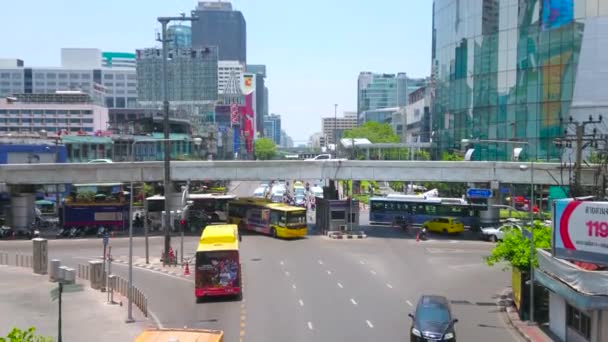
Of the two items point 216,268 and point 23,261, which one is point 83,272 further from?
point 216,268

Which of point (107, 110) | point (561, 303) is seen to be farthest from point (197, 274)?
point (107, 110)

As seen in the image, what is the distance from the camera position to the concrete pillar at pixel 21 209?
56.2m

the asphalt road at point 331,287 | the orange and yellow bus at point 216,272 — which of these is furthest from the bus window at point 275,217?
the orange and yellow bus at point 216,272

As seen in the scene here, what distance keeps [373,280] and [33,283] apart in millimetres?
18379

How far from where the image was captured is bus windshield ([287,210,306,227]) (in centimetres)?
5212

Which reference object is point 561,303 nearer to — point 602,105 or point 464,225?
point 464,225

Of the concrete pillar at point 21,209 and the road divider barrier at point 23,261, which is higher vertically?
the concrete pillar at point 21,209

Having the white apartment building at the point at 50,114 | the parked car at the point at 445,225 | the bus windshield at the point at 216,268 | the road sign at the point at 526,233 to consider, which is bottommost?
the parked car at the point at 445,225

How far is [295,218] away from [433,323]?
3124 centimetres

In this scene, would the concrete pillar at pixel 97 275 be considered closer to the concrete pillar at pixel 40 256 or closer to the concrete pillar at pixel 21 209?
the concrete pillar at pixel 40 256

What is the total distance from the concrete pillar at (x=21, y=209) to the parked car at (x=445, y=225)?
1378 inches

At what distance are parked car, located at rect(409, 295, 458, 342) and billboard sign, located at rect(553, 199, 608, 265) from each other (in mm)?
4440

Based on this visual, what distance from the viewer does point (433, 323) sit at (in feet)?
71.1

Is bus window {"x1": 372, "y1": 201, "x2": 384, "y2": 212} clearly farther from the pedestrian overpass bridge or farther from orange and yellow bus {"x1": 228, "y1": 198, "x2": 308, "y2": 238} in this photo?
orange and yellow bus {"x1": 228, "y1": 198, "x2": 308, "y2": 238}
